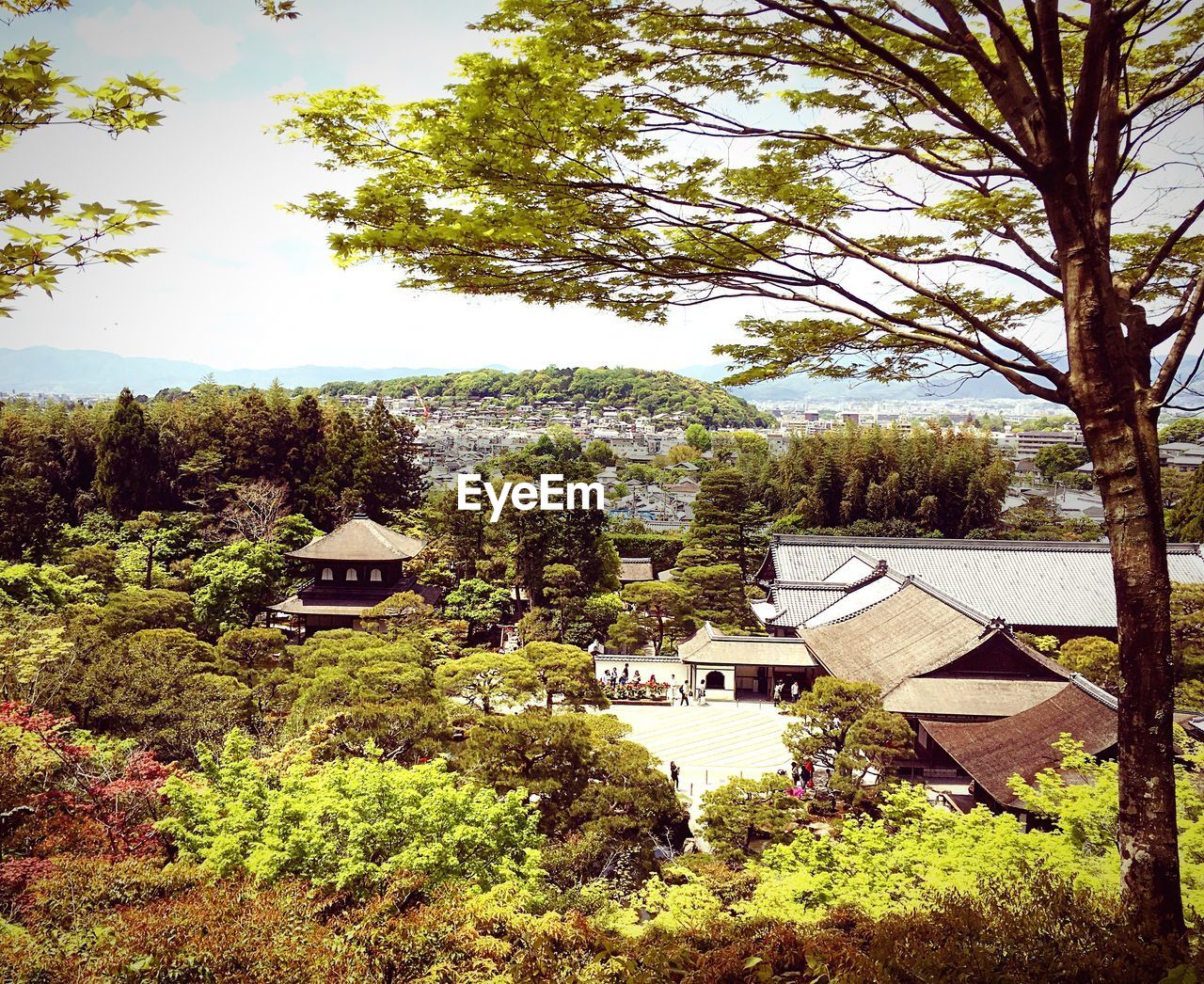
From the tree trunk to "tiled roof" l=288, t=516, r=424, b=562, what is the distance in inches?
870

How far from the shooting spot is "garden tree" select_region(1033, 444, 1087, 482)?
6656 centimetres

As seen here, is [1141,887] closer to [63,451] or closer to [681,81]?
[681,81]

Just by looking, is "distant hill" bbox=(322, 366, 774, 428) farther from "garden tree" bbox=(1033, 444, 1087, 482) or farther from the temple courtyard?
the temple courtyard

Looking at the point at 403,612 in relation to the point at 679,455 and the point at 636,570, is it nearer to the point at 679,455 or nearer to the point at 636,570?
the point at 636,570

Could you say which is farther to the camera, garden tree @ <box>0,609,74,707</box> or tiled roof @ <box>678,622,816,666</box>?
tiled roof @ <box>678,622,816,666</box>

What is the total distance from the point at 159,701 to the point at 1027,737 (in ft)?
45.3

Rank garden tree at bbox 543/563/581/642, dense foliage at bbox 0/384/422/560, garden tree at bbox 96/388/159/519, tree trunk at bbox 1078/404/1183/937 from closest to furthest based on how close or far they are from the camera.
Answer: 1. tree trunk at bbox 1078/404/1183/937
2. garden tree at bbox 543/563/581/642
3. garden tree at bbox 96/388/159/519
4. dense foliage at bbox 0/384/422/560

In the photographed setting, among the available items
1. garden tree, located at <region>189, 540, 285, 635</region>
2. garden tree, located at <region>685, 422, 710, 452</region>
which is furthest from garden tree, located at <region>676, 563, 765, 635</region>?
garden tree, located at <region>685, 422, 710, 452</region>

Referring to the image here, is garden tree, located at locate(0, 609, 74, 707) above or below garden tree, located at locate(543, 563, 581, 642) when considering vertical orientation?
above

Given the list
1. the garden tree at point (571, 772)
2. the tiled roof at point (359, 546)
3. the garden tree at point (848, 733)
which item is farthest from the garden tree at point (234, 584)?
the garden tree at point (848, 733)

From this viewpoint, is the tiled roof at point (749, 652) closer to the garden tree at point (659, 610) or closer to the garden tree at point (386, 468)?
the garden tree at point (659, 610)

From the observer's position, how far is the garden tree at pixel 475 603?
2316 centimetres

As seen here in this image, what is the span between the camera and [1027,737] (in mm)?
11852

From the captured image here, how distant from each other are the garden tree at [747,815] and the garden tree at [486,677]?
4475 millimetres
